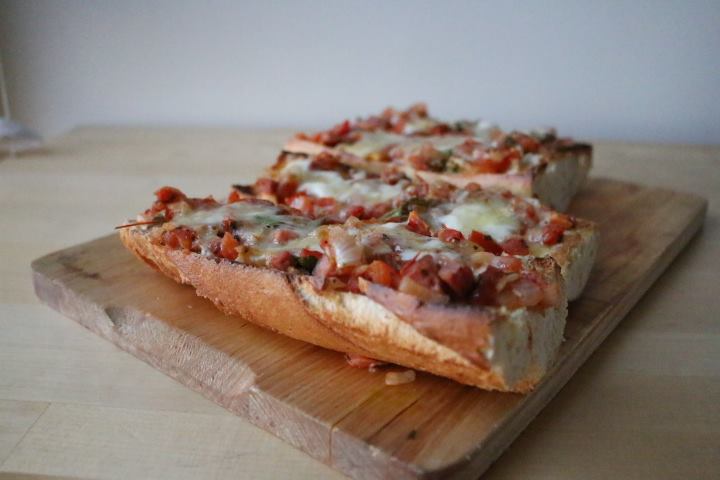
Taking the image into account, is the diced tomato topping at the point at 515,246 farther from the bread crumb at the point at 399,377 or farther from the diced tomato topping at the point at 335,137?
the diced tomato topping at the point at 335,137

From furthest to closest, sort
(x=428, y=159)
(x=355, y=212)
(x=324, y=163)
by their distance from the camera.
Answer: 1. (x=428, y=159)
2. (x=324, y=163)
3. (x=355, y=212)

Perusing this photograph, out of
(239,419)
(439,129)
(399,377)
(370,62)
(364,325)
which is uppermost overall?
(370,62)

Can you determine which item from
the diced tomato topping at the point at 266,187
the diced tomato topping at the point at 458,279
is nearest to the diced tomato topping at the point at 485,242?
the diced tomato topping at the point at 458,279

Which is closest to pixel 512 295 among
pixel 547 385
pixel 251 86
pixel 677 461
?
pixel 547 385

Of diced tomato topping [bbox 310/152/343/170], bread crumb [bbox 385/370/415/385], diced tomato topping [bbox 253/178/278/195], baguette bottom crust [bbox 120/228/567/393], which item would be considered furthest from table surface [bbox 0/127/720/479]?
diced tomato topping [bbox 310/152/343/170]

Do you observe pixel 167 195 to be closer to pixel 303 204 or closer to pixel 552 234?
pixel 303 204

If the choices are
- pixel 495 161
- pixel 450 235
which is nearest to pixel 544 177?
pixel 495 161

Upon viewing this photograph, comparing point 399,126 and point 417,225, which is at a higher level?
point 399,126

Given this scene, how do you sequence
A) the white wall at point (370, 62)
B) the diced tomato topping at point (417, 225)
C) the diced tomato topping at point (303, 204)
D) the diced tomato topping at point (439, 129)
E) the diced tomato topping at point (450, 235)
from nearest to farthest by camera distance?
1. the diced tomato topping at point (450, 235)
2. the diced tomato topping at point (417, 225)
3. the diced tomato topping at point (303, 204)
4. the diced tomato topping at point (439, 129)
5. the white wall at point (370, 62)
